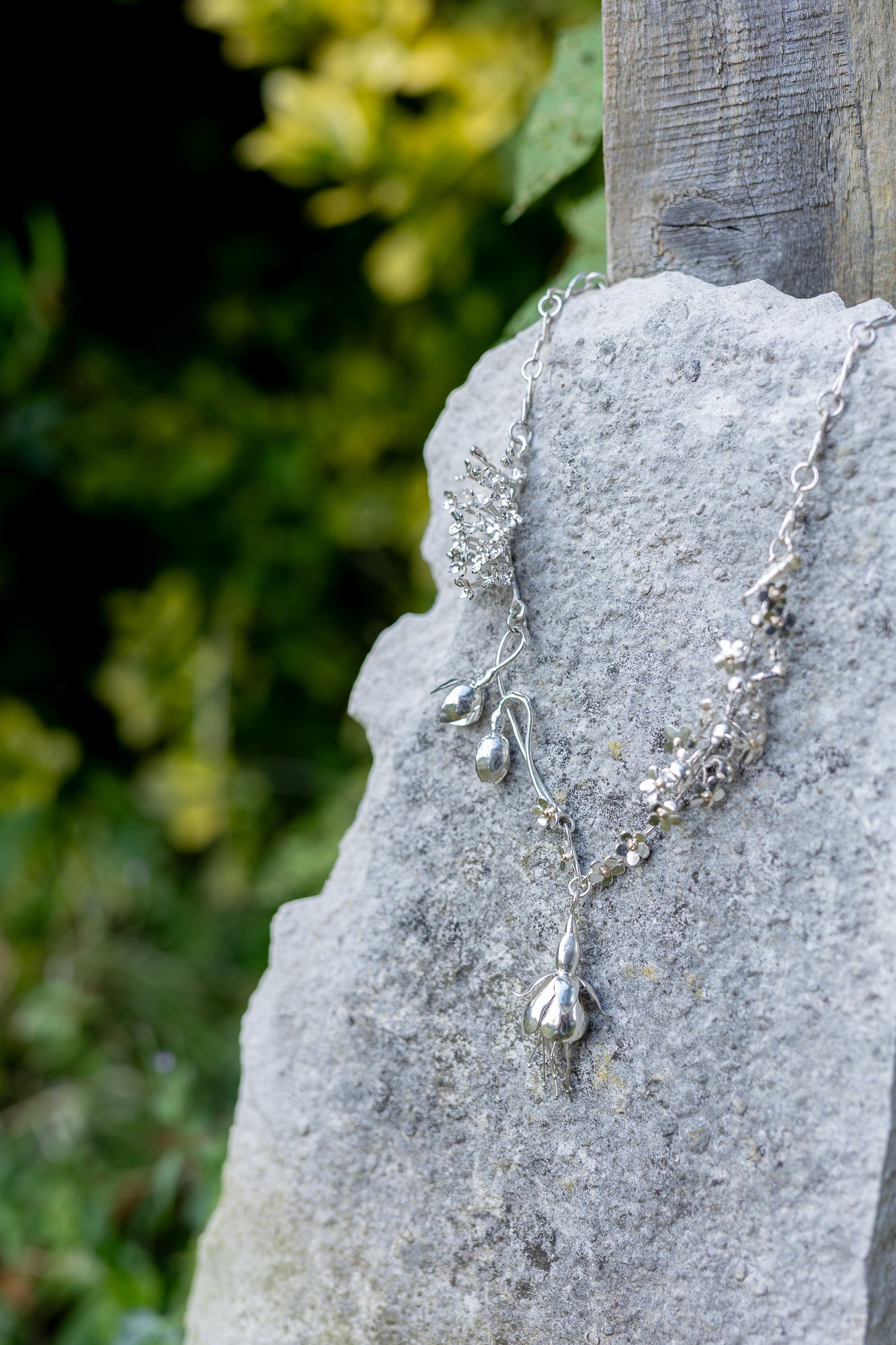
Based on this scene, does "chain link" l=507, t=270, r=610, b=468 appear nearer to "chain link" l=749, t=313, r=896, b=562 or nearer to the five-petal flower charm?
"chain link" l=749, t=313, r=896, b=562

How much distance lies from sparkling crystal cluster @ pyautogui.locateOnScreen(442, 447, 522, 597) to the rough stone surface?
0.12 ft

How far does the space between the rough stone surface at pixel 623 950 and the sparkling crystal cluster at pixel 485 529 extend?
0.12 ft

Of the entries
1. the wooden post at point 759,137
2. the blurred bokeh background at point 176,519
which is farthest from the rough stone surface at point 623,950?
the blurred bokeh background at point 176,519

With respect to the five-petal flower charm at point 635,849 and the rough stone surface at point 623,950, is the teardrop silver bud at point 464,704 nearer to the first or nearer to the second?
the rough stone surface at point 623,950

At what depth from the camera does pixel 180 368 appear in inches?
128

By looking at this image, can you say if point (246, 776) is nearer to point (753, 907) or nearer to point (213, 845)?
point (213, 845)

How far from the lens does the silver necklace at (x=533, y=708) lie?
3.72 ft

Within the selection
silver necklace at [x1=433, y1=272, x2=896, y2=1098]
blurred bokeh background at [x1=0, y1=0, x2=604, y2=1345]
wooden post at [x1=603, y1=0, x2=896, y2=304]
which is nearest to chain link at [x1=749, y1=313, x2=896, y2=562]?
silver necklace at [x1=433, y1=272, x2=896, y2=1098]

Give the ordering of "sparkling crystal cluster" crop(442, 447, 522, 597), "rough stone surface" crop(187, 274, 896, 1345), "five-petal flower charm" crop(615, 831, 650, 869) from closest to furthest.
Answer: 1. "rough stone surface" crop(187, 274, 896, 1345)
2. "five-petal flower charm" crop(615, 831, 650, 869)
3. "sparkling crystal cluster" crop(442, 447, 522, 597)

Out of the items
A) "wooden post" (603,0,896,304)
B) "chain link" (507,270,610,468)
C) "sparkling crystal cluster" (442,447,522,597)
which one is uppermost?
"wooden post" (603,0,896,304)

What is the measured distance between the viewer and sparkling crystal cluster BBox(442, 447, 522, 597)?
1320 mm

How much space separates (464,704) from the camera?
1.33m

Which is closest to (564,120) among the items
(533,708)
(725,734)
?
(533,708)

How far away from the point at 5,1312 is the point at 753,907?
2.17 metres
